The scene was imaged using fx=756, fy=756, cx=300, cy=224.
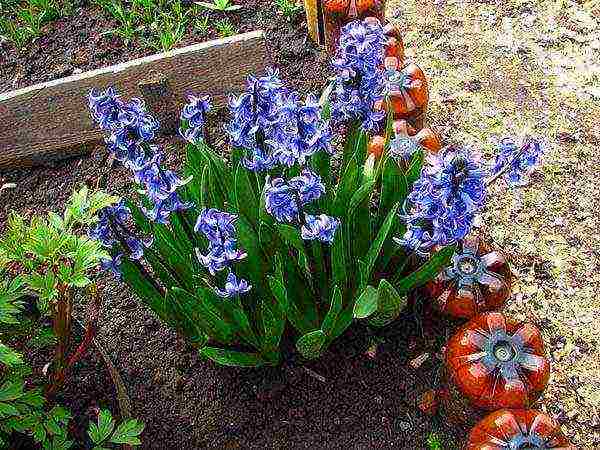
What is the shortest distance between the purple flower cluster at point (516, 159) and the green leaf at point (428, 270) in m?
0.24

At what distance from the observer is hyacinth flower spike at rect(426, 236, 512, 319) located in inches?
83.8

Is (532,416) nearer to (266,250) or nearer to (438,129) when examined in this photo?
(266,250)

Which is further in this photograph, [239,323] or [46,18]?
[46,18]

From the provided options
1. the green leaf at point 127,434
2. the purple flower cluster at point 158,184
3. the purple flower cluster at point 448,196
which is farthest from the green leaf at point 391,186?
the green leaf at point 127,434

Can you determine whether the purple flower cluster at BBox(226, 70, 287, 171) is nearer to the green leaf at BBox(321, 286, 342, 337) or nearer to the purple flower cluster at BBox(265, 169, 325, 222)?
the purple flower cluster at BBox(265, 169, 325, 222)

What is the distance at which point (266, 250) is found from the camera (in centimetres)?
199

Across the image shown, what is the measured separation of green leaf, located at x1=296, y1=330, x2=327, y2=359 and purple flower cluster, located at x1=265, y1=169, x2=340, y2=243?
0.93 ft

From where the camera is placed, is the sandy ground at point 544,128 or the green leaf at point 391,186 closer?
the green leaf at point 391,186

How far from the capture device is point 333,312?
1.88 m

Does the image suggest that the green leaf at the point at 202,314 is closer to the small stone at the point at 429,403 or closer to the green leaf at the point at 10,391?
the green leaf at the point at 10,391

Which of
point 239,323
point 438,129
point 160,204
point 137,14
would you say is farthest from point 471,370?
point 137,14

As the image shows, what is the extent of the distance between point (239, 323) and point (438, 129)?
4.77 feet

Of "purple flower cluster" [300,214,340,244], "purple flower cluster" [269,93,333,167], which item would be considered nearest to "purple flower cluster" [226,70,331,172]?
"purple flower cluster" [269,93,333,167]

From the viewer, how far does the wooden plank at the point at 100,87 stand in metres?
2.74
